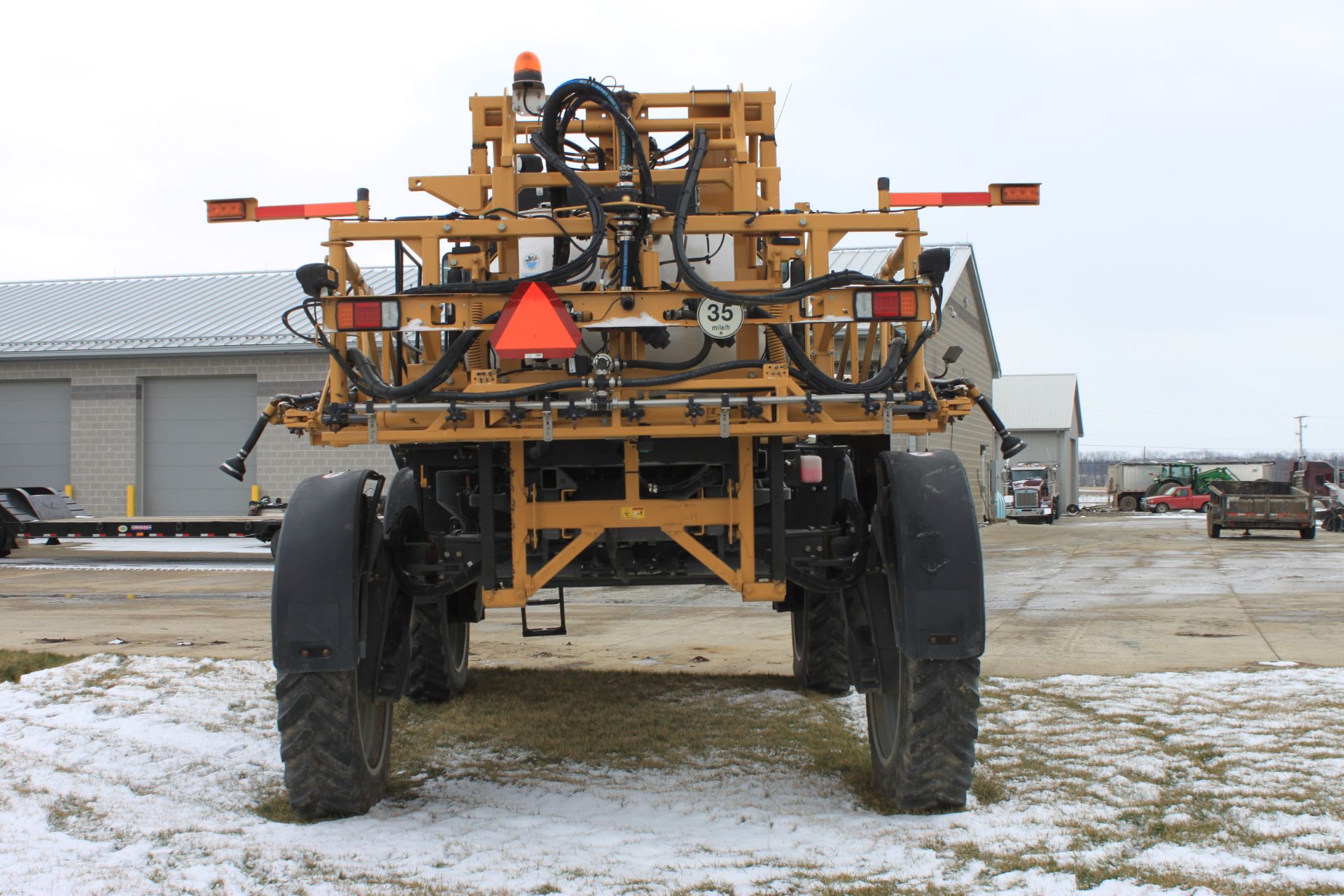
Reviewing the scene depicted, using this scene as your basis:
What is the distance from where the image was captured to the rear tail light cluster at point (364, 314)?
14.8ft

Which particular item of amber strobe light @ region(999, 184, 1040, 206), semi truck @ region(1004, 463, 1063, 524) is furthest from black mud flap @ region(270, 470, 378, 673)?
semi truck @ region(1004, 463, 1063, 524)

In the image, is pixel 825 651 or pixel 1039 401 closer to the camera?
pixel 825 651

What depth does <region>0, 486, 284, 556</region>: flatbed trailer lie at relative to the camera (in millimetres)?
20469

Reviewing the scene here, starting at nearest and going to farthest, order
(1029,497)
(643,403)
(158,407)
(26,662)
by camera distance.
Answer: (643,403)
(26,662)
(158,407)
(1029,497)

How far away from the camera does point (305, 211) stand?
518 cm

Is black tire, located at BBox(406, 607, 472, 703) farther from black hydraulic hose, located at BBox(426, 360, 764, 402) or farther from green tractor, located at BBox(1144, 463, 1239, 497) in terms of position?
green tractor, located at BBox(1144, 463, 1239, 497)

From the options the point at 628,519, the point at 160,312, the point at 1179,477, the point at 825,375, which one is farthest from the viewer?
the point at 1179,477

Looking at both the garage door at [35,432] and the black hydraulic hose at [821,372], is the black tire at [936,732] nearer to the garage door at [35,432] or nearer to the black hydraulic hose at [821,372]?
the black hydraulic hose at [821,372]

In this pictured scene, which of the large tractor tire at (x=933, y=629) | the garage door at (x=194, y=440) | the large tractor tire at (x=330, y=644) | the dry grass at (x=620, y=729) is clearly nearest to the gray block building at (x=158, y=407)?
the garage door at (x=194, y=440)

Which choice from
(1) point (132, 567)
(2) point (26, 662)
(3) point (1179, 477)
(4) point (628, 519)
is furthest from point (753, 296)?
A: (3) point (1179, 477)

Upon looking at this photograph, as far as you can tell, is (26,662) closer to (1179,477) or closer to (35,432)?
(35,432)

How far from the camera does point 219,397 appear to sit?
25.1m

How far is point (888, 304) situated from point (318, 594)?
2.45m

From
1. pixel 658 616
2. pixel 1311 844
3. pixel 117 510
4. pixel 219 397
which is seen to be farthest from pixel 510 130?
pixel 117 510
